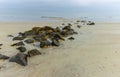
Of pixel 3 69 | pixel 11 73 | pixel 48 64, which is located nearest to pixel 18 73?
pixel 11 73

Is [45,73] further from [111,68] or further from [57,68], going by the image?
[111,68]

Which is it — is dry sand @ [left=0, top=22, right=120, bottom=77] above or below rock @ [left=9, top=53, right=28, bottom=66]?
below

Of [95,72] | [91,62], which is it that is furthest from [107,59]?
[95,72]

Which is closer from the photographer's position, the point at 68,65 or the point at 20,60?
the point at 68,65

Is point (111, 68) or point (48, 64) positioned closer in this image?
point (111, 68)

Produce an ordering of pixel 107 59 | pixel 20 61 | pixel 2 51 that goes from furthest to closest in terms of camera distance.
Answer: pixel 2 51
pixel 107 59
pixel 20 61

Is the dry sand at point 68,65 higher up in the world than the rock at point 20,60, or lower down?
lower down

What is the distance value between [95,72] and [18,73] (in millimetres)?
2785

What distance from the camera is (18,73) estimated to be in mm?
7234

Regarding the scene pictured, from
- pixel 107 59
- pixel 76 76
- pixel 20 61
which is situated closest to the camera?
pixel 76 76

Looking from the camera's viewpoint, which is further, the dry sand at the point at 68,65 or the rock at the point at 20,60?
the rock at the point at 20,60

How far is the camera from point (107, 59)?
8.91 m

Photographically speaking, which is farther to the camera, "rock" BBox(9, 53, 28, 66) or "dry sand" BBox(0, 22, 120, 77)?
"rock" BBox(9, 53, 28, 66)

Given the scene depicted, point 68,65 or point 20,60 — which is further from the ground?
point 20,60
